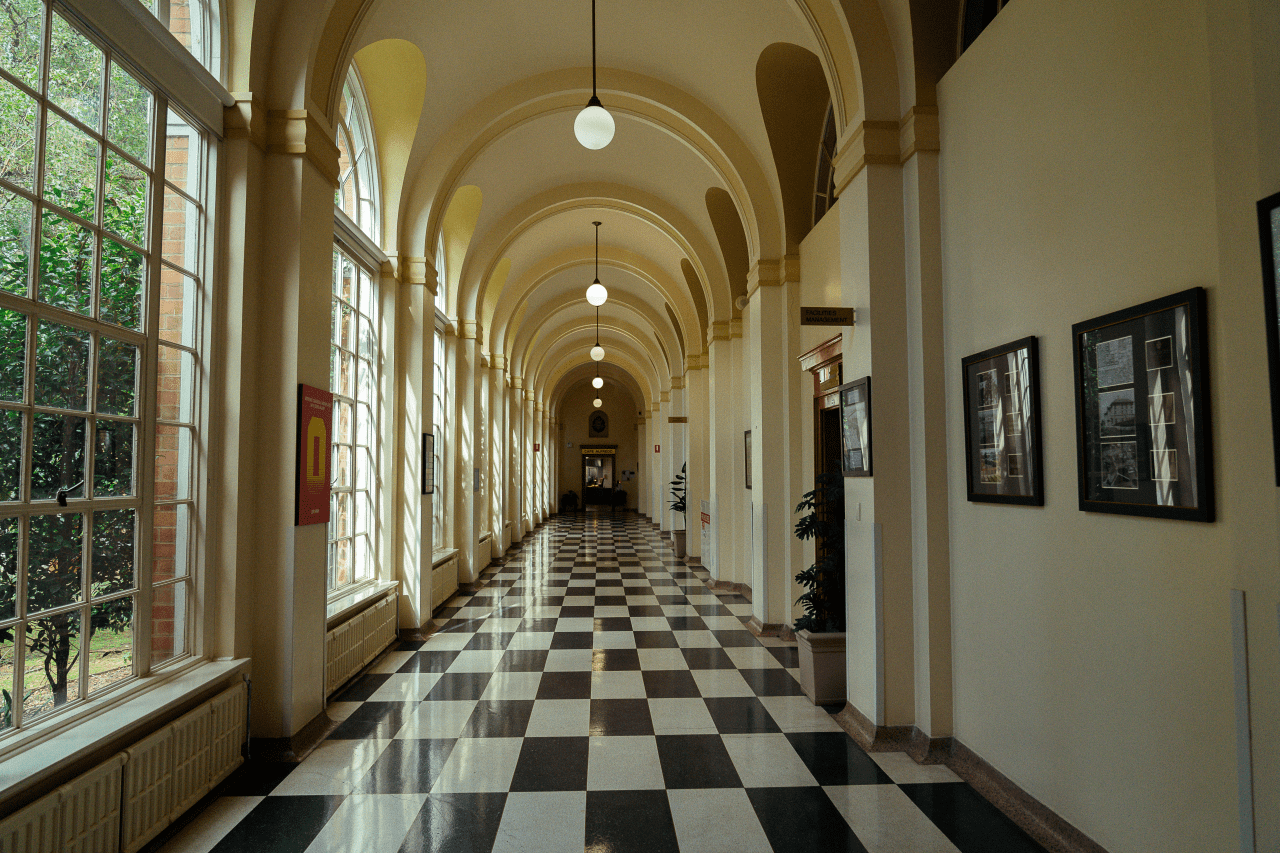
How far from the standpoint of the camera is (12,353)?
93.9 inches

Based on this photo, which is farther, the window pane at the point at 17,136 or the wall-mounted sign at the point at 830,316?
the wall-mounted sign at the point at 830,316

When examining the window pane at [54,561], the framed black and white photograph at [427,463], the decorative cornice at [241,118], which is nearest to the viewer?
the window pane at [54,561]

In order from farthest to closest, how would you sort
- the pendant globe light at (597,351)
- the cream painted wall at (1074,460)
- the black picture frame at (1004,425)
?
1. the pendant globe light at (597,351)
2. the black picture frame at (1004,425)
3. the cream painted wall at (1074,460)

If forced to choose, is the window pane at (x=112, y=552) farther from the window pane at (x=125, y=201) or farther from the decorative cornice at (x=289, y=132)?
the decorative cornice at (x=289, y=132)

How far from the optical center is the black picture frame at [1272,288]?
1.78m

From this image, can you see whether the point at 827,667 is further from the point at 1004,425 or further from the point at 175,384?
the point at 175,384

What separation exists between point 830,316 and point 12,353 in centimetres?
379

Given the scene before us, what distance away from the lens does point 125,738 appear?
8.68ft

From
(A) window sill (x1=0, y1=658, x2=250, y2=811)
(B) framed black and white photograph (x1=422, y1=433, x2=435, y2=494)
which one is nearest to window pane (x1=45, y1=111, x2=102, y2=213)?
(A) window sill (x1=0, y1=658, x2=250, y2=811)

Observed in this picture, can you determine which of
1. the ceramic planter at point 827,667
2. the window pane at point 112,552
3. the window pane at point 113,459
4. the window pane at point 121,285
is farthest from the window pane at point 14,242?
the ceramic planter at point 827,667

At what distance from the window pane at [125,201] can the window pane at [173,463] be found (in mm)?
880

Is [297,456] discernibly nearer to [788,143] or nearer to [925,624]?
[925,624]

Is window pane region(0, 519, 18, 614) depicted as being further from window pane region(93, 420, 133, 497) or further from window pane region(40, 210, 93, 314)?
window pane region(40, 210, 93, 314)

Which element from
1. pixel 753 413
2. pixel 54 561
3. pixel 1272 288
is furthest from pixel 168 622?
pixel 753 413
